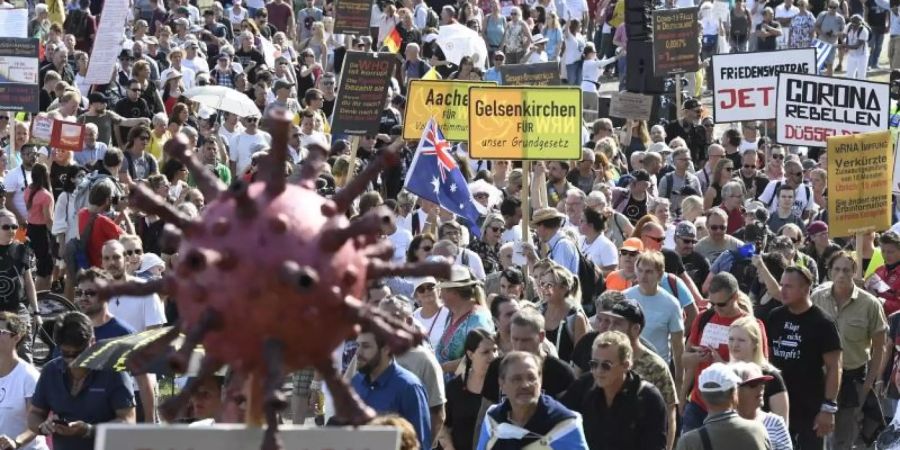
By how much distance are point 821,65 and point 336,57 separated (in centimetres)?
831

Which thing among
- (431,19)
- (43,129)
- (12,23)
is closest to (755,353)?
(43,129)

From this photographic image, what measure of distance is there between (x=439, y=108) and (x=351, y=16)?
9.89m

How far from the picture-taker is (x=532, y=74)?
2100 cm

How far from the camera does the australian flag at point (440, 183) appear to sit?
14.4 metres

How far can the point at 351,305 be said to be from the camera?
3389 mm

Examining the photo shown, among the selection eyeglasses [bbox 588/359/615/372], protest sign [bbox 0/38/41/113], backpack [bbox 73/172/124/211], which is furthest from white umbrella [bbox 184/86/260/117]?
eyeglasses [bbox 588/359/615/372]

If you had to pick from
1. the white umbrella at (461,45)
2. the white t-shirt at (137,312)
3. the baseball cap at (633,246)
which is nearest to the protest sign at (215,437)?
the white t-shirt at (137,312)

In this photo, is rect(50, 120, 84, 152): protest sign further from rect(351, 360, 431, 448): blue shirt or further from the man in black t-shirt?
rect(351, 360, 431, 448): blue shirt

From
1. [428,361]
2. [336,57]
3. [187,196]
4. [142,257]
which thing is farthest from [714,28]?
[428,361]

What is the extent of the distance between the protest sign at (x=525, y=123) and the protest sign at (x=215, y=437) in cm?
1104

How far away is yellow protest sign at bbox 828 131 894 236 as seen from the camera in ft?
45.0

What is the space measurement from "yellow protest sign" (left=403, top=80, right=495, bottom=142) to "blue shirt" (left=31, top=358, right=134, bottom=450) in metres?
8.90

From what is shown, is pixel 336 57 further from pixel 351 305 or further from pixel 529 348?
pixel 351 305

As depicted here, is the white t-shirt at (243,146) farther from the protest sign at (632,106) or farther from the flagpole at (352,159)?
the protest sign at (632,106)
